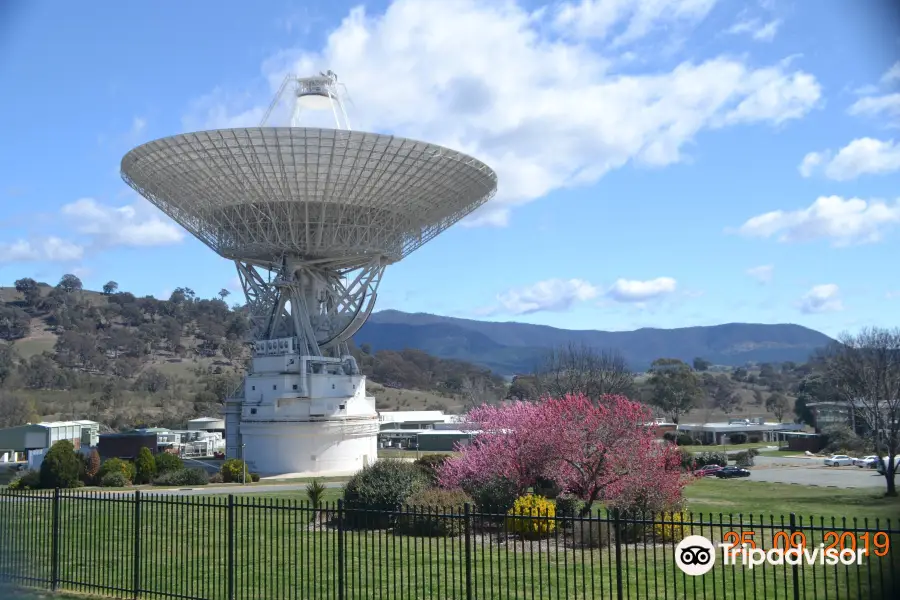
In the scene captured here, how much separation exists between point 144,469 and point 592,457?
31411 mm

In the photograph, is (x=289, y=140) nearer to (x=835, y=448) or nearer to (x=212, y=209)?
(x=212, y=209)

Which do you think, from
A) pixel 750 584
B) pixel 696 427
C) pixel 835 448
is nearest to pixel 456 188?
pixel 750 584

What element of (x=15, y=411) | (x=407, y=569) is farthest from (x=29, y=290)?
(x=407, y=569)

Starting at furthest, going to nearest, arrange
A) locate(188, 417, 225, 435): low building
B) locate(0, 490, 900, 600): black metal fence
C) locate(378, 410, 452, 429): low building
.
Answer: locate(378, 410, 452, 429): low building
locate(188, 417, 225, 435): low building
locate(0, 490, 900, 600): black metal fence

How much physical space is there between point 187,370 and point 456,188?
107m

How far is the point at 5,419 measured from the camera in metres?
92.6

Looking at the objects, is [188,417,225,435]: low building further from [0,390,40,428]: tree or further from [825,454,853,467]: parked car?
[825,454,853,467]: parked car

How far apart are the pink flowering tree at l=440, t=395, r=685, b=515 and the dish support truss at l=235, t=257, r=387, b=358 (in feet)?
92.6

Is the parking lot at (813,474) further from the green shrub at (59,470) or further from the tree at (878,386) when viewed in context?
the green shrub at (59,470)

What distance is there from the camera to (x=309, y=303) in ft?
175

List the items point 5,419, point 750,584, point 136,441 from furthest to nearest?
point 5,419
point 136,441
point 750,584

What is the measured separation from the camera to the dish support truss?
169 ft

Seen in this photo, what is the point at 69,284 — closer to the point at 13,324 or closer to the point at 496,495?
the point at 13,324

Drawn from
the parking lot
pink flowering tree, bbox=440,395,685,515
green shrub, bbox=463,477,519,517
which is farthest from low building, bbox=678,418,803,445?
green shrub, bbox=463,477,519,517
